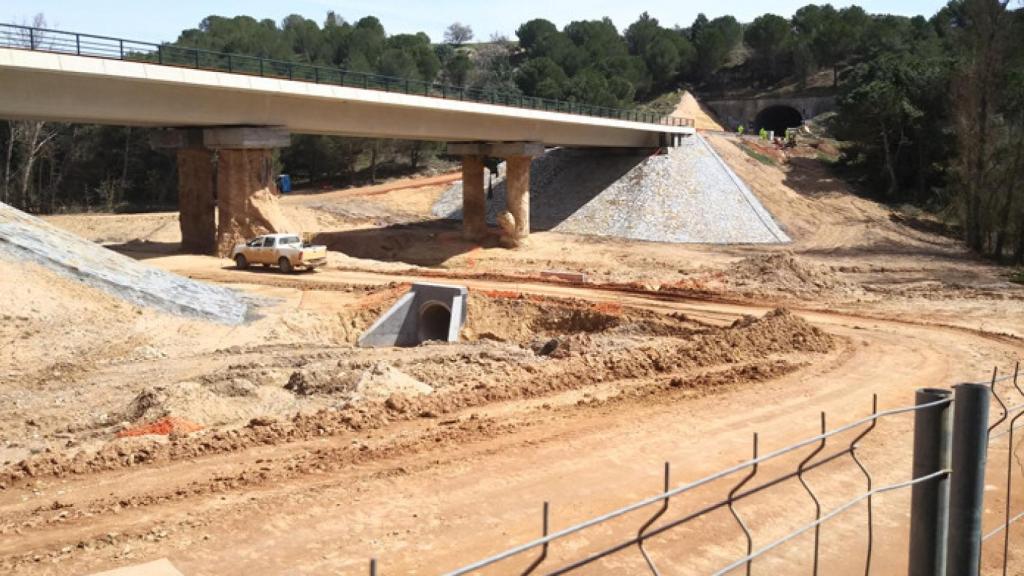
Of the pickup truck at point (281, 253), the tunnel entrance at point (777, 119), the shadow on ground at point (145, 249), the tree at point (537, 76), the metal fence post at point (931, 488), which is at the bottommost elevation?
the shadow on ground at point (145, 249)

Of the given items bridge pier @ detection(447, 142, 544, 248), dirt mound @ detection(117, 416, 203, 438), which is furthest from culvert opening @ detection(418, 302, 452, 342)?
bridge pier @ detection(447, 142, 544, 248)

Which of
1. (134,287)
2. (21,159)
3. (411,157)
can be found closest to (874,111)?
(411,157)

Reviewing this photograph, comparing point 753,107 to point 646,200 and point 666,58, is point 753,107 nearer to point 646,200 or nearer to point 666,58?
point 666,58

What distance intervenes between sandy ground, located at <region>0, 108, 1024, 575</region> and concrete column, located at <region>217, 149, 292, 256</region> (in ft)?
21.5

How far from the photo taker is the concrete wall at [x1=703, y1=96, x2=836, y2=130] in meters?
103

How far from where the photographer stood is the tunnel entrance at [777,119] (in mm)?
109312

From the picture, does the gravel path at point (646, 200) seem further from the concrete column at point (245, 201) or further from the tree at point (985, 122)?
the concrete column at point (245, 201)

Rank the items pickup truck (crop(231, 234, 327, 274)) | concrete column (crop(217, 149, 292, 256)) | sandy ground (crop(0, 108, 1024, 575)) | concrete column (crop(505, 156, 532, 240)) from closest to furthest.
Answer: sandy ground (crop(0, 108, 1024, 575))
pickup truck (crop(231, 234, 327, 274))
concrete column (crop(217, 149, 292, 256))
concrete column (crop(505, 156, 532, 240))

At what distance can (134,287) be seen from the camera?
85.6 feet

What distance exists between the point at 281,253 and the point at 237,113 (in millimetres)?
6236

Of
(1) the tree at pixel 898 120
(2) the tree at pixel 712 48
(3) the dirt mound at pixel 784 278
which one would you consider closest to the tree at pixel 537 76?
(2) the tree at pixel 712 48

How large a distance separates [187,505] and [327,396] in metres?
6.07

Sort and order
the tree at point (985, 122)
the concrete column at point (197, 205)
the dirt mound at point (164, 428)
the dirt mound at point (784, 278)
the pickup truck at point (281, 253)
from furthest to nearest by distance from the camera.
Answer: the concrete column at point (197, 205) → the tree at point (985, 122) → the pickup truck at point (281, 253) → the dirt mound at point (784, 278) → the dirt mound at point (164, 428)

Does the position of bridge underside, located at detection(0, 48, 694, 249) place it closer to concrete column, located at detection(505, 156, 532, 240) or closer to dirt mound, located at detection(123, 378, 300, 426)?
concrete column, located at detection(505, 156, 532, 240)
